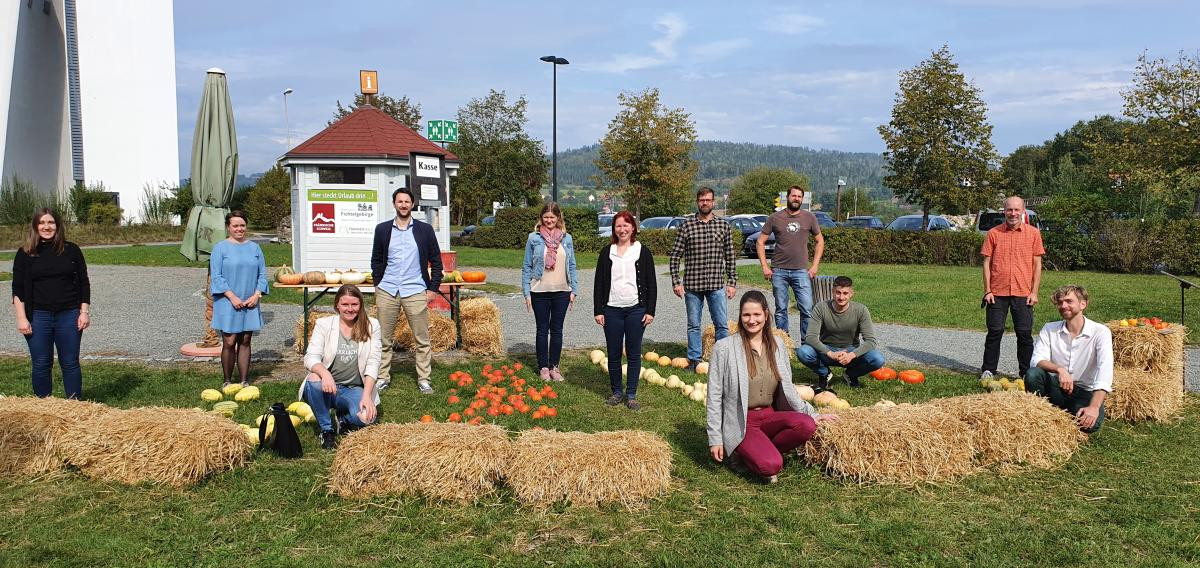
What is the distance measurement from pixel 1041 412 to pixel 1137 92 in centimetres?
2377

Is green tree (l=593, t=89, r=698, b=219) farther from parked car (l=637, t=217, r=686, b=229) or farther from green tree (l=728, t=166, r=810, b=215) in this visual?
green tree (l=728, t=166, r=810, b=215)

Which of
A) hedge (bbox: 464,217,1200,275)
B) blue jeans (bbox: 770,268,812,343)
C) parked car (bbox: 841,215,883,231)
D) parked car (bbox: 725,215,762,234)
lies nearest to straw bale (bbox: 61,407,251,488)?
blue jeans (bbox: 770,268,812,343)

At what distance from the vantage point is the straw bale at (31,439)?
5.04 metres

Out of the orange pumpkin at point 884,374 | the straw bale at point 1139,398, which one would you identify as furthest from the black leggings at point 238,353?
the straw bale at point 1139,398

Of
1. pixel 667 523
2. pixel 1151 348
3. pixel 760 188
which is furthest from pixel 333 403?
pixel 760 188

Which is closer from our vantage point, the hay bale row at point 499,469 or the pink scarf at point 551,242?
the hay bale row at point 499,469

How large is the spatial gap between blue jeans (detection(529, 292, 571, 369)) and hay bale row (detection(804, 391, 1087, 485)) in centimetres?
325

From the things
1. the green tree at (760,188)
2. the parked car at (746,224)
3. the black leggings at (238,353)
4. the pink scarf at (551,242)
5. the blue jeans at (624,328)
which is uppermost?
the green tree at (760,188)

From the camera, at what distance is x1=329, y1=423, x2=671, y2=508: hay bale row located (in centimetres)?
462

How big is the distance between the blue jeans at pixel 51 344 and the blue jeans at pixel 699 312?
18.0 feet

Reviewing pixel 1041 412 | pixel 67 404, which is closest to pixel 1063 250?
pixel 1041 412

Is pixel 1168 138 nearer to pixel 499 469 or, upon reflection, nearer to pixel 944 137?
pixel 944 137

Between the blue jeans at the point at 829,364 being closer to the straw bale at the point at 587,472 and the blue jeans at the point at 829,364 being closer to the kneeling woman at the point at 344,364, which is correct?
the straw bale at the point at 587,472

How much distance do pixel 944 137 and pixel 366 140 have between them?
19493 mm
